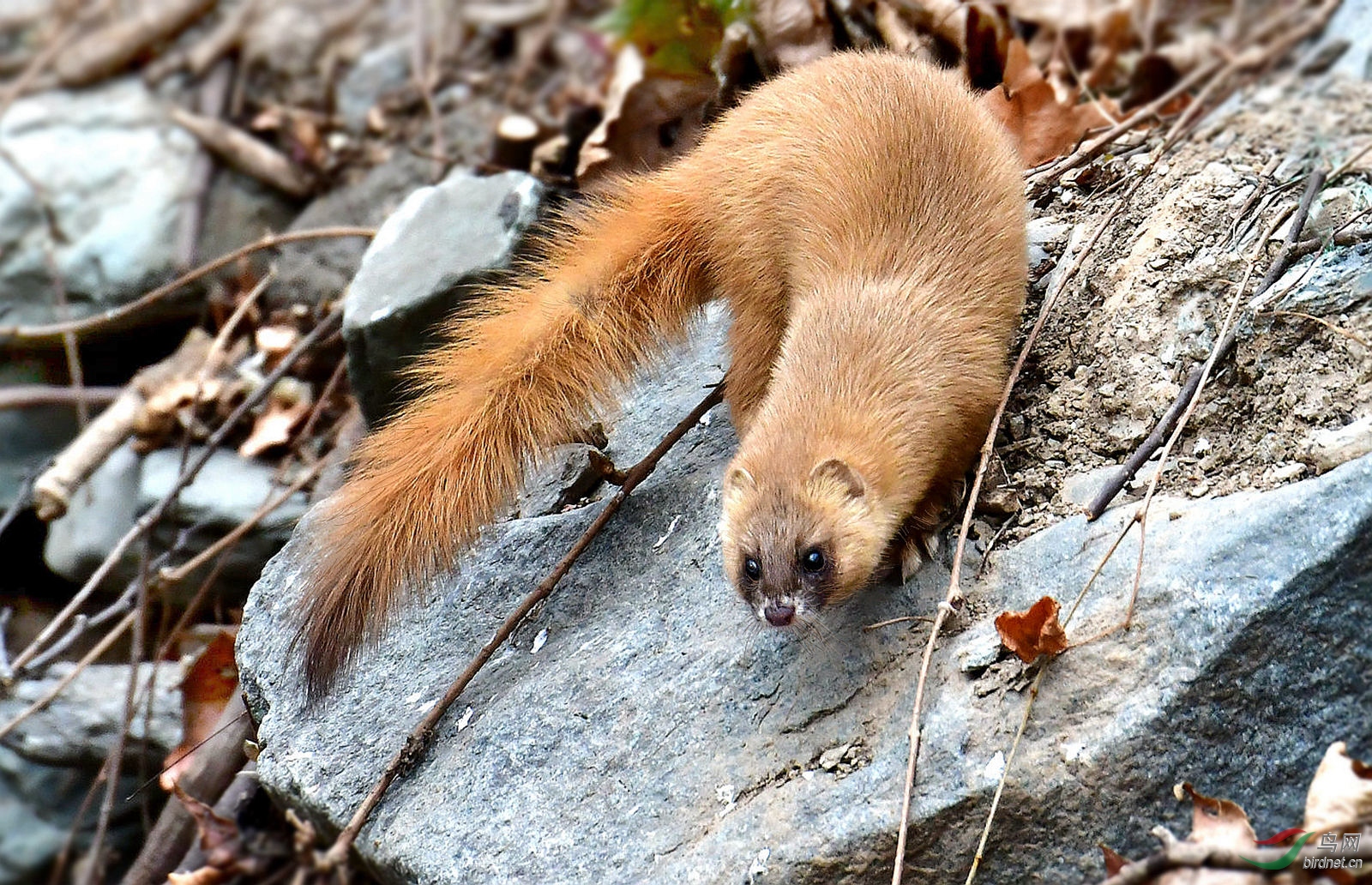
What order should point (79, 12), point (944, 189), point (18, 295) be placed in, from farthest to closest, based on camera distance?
point (79, 12) < point (18, 295) < point (944, 189)

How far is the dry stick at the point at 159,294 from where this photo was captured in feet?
16.5

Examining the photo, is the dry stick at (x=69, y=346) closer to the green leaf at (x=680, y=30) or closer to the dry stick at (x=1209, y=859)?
the green leaf at (x=680, y=30)

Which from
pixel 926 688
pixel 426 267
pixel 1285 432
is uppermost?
pixel 426 267

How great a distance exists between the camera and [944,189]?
320cm

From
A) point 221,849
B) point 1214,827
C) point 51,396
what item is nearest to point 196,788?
point 221,849

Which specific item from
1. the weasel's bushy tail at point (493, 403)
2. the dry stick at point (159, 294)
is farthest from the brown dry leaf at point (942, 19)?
the dry stick at point (159, 294)

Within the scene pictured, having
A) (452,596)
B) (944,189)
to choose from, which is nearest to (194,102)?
(452,596)

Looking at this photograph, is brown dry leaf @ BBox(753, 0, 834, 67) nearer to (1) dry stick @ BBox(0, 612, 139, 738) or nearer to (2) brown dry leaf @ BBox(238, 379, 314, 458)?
(2) brown dry leaf @ BBox(238, 379, 314, 458)

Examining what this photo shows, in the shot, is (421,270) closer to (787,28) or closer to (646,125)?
(646,125)

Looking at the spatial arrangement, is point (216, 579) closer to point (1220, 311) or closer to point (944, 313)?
point (944, 313)

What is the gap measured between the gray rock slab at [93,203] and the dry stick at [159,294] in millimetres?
155

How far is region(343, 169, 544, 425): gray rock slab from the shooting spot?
394cm

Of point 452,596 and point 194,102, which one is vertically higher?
point 194,102

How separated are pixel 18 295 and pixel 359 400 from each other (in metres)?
2.72
